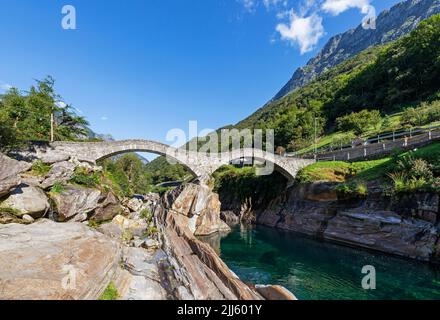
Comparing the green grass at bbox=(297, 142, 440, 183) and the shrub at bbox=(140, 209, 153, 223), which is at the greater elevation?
the green grass at bbox=(297, 142, 440, 183)

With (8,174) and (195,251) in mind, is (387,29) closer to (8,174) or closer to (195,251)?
(195,251)

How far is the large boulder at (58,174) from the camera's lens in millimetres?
13938

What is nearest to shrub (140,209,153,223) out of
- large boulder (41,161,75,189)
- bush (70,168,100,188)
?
bush (70,168,100,188)

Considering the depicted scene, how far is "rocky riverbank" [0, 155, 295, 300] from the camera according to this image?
648 cm

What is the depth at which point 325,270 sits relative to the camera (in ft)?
43.1

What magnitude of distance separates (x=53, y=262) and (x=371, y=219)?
18466 mm

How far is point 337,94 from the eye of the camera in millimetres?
66812

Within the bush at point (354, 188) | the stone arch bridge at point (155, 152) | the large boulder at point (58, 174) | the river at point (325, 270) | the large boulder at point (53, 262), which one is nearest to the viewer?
the large boulder at point (53, 262)

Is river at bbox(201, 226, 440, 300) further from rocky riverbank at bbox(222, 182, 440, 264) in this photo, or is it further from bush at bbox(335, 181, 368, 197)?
bush at bbox(335, 181, 368, 197)

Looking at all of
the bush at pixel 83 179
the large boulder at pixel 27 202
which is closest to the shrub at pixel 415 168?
the bush at pixel 83 179

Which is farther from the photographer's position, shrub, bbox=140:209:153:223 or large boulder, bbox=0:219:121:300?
shrub, bbox=140:209:153:223

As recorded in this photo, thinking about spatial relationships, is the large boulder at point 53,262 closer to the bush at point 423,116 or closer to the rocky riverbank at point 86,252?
the rocky riverbank at point 86,252

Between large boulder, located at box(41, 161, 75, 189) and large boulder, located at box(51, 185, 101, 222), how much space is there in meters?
0.96

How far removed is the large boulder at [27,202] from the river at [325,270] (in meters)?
11.1
